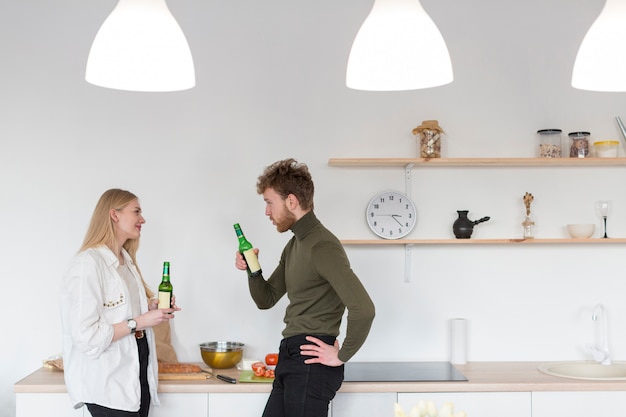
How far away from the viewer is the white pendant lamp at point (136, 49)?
1.79 metres

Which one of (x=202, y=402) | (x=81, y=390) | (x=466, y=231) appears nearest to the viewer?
(x=81, y=390)

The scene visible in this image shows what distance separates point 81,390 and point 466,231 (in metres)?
1.81

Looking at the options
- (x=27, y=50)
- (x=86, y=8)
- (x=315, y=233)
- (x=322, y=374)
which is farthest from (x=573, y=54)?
(x=27, y=50)

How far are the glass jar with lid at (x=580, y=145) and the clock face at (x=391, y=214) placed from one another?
2.53ft

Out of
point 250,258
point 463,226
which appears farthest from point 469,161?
point 250,258

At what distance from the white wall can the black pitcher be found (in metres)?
0.09

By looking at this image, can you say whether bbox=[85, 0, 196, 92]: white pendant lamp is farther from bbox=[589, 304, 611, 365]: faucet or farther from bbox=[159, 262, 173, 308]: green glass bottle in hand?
bbox=[589, 304, 611, 365]: faucet

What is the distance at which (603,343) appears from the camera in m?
3.66

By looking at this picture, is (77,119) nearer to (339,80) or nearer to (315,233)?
(339,80)

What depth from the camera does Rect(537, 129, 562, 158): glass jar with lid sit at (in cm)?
366

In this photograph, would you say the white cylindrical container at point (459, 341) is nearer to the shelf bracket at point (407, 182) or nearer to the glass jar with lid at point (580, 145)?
the shelf bracket at point (407, 182)

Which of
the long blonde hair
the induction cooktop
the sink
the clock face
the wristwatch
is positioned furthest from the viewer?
the clock face

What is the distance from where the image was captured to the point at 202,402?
10.5 ft

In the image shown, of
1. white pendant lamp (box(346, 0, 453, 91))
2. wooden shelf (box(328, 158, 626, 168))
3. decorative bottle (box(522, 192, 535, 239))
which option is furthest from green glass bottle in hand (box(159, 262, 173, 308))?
decorative bottle (box(522, 192, 535, 239))
